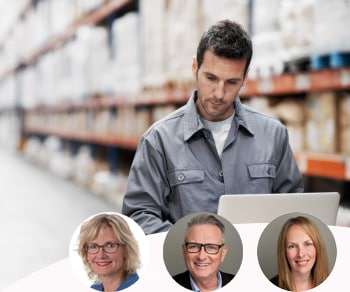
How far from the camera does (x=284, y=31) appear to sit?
7.73 feet

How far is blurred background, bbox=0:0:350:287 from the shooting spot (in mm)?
→ 2242

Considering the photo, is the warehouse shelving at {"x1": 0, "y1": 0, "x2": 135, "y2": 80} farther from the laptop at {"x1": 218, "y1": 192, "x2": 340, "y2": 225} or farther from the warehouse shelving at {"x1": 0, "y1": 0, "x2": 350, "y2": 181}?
the laptop at {"x1": 218, "y1": 192, "x2": 340, "y2": 225}

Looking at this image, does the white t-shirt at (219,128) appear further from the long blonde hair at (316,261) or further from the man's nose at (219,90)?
the long blonde hair at (316,261)

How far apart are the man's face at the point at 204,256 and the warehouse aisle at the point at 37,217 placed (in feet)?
7.86

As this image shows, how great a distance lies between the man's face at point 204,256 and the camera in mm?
640

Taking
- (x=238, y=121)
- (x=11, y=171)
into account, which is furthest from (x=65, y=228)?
(x=11, y=171)

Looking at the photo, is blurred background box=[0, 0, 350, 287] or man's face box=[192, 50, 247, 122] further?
blurred background box=[0, 0, 350, 287]

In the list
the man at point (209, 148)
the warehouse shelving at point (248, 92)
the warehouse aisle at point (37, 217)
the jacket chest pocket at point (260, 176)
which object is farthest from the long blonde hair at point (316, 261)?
the warehouse aisle at point (37, 217)

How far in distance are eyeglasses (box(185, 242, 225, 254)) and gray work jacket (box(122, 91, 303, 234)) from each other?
2.09 ft

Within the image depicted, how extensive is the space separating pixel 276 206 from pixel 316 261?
19 centimetres

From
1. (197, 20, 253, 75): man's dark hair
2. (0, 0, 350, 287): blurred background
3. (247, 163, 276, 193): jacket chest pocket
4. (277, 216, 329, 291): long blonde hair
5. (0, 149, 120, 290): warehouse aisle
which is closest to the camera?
(277, 216, 329, 291): long blonde hair

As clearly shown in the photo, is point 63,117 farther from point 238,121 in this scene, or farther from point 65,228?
point 238,121

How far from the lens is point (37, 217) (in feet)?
14.7

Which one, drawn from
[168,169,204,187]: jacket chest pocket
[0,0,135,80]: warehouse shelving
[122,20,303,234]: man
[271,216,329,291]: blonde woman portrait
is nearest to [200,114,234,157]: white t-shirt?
[122,20,303,234]: man
